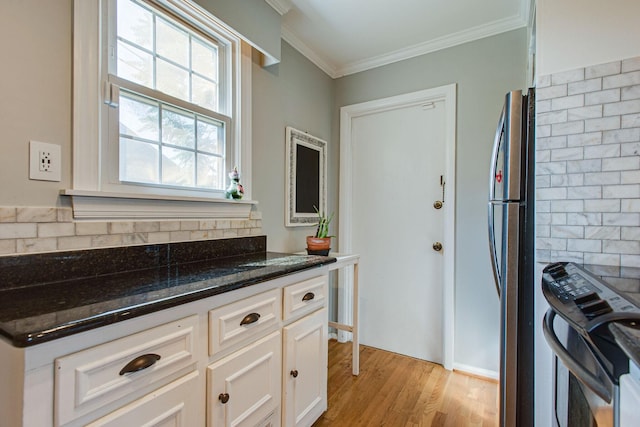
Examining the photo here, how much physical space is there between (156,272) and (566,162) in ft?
5.76

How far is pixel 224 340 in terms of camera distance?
40.8 inches

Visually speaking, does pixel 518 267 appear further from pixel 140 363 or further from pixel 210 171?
pixel 210 171

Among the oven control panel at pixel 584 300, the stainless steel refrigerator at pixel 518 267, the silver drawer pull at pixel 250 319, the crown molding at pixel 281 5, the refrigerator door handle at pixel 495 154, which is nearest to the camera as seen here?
the oven control panel at pixel 584 300

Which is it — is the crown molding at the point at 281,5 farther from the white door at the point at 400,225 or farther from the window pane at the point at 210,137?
the white door at the point at 400,225

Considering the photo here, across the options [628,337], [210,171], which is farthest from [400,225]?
[628,337]

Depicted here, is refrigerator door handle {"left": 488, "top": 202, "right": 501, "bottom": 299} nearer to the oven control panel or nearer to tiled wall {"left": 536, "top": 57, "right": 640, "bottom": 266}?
tiled wall {"left": 536, "top": 57, "right": 640, "bottom": 266}

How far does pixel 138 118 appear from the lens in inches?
53.7

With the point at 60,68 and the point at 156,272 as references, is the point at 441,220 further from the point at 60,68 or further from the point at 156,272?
the point at 60,68

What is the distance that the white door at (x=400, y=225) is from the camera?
234cm

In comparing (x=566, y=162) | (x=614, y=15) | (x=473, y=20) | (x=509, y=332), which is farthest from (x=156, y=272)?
(x=473, y=20)

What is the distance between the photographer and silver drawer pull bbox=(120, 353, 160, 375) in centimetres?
77

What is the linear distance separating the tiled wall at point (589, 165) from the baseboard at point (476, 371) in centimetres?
125

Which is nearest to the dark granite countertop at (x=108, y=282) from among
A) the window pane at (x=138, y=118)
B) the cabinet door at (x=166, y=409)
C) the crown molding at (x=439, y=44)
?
the cabinet door at (x=166, y=409)

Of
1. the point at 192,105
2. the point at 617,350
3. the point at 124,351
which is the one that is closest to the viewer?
the point at 617,350
